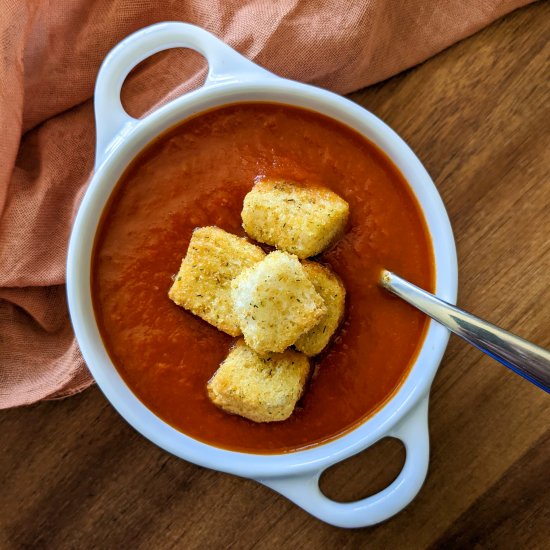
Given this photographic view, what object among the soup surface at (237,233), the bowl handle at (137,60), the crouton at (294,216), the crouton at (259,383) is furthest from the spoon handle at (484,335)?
the bowl handle at (137,60)

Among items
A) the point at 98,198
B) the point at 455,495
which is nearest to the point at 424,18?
the point at 98,198

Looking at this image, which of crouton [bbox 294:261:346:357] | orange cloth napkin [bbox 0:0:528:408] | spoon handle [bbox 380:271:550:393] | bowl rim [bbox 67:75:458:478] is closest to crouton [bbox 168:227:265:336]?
crouton [bbox 294:261:346:357]

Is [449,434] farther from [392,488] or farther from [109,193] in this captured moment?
[109,193]

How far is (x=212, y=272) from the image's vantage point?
1.56 m

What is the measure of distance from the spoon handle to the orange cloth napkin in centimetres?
62

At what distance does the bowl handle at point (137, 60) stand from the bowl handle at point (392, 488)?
0.92 metres

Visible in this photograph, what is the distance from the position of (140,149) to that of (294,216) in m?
0.42

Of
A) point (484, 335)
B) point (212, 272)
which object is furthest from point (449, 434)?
point (212, 272)

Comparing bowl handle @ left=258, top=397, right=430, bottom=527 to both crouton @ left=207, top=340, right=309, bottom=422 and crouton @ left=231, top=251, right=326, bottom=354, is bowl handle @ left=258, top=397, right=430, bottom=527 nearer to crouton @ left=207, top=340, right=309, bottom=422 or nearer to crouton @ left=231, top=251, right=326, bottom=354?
crouton @ left=207, top=340, right=309, bottom=422

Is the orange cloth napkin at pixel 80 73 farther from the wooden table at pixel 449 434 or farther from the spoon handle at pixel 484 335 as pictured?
the spoon handle at pixel 484 335

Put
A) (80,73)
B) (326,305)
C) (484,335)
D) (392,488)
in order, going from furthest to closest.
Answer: (80,73) < (392,488) < (326,305) < (484,335)

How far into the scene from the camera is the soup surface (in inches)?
61.7

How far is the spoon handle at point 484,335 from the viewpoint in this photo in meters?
1.27

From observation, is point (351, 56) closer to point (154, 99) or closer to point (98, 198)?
point (154, 99)
